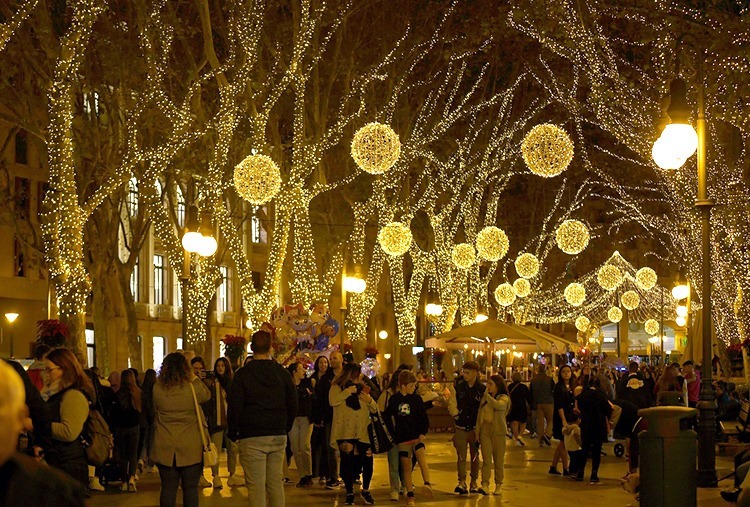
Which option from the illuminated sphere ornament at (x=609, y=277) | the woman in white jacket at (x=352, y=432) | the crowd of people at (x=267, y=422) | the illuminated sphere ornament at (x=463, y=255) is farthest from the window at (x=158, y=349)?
the woman in white jacket at (x=352, y=432)

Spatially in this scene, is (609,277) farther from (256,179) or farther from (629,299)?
(256,179)

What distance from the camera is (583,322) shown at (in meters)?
60.7

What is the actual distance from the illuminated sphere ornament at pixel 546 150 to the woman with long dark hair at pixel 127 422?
12.4m

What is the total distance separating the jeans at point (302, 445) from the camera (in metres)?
16.9

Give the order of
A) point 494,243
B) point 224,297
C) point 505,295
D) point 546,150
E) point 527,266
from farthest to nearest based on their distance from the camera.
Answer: point 224,297 < point 505,295 < point 527,266 < point 494,243 < point 546,150

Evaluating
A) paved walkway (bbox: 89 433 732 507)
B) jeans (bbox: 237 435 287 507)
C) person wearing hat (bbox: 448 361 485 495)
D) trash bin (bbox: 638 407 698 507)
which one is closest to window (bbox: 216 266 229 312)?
paved walkway (bbox: 89 433 732 507)

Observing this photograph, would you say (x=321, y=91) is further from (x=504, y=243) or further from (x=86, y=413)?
(x=86, y=413)

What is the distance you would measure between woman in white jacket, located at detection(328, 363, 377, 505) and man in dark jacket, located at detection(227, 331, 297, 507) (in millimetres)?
4245

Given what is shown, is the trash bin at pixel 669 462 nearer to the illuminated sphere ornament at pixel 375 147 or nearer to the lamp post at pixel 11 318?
the illuminated sphere ornament at pixel 375 147

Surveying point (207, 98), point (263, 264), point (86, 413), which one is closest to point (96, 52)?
point (207, 98)

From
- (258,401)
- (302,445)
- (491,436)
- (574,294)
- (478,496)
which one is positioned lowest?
(478,496)

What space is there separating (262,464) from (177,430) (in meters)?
0.80

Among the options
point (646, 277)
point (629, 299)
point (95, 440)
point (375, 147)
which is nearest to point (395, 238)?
point (375, 147)

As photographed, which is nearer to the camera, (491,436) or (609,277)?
(491,436)
